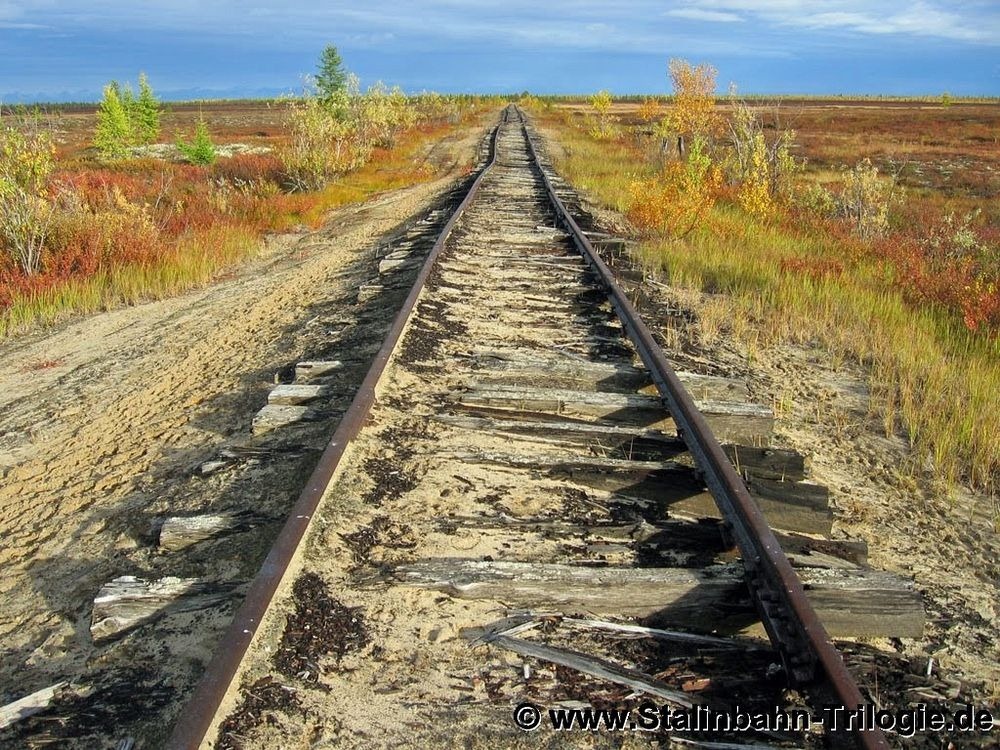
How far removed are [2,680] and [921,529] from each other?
3.56 metres

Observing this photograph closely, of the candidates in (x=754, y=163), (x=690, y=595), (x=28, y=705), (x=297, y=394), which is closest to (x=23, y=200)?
(x=297, y=394)

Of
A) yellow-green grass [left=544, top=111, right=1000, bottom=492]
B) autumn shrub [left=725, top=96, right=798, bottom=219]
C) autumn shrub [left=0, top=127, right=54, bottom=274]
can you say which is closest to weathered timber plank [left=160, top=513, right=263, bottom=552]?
yellow-green grass [left=544, top=111, right=1000, bottom=492]

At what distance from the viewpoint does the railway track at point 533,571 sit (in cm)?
224

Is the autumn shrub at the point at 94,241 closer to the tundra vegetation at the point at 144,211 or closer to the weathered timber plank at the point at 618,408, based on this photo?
the tundra vegetation at the point at 144,211

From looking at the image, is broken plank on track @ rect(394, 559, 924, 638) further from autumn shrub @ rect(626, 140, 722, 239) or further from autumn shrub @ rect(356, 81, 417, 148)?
autumn shrub @ rect(356, 81, 417, 148)

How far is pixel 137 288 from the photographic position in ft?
28.2

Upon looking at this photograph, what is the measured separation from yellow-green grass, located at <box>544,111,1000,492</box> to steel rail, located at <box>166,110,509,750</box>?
2.83 meters

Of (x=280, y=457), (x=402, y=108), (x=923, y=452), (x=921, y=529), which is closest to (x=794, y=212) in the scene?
(x=923, y=452)

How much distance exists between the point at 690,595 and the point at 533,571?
52 cm

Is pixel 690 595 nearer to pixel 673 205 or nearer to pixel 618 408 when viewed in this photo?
pixel 618 408

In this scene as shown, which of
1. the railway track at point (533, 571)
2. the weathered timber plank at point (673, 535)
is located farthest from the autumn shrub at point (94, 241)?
the weathered timber plank at point (673, 535)

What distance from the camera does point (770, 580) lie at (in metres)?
2.61

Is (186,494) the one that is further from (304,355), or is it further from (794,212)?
(794,212)
